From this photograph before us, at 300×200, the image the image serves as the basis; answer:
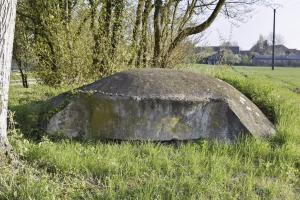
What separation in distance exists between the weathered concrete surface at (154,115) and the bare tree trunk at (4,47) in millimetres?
1553

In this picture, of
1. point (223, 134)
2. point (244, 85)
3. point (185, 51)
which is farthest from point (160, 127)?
point (185, 51)

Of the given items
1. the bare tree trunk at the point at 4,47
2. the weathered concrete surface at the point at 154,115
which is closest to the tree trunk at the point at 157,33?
the weathered concrete surface at the point at 154,115

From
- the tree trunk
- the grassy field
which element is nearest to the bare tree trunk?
the grassy field

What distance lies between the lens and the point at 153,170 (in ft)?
13.2

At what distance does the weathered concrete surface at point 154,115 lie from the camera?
5352 millimetres

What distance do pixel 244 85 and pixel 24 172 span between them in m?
4.87

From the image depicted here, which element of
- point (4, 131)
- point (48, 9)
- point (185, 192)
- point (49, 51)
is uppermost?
point (48, 9)

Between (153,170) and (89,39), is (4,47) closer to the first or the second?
(153,170)

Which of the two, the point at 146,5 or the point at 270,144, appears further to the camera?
the point at 146,5

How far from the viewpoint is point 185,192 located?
3.51 meters

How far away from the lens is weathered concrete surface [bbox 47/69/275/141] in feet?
17.6

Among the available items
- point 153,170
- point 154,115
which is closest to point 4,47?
point 153,170

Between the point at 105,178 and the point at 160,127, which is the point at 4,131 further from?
the point at 160,127

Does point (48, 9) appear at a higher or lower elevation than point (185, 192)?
higher
